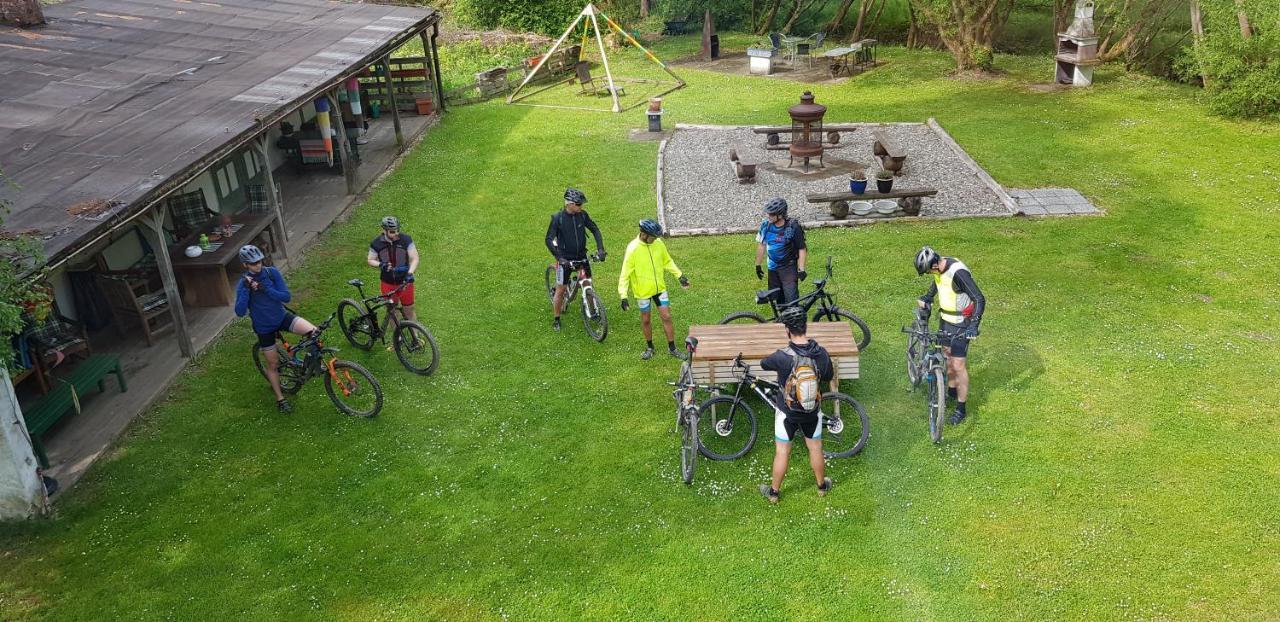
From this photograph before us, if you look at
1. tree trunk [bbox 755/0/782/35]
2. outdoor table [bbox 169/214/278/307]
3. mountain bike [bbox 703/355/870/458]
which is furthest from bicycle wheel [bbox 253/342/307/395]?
tree trunk [bbox 755/0/782/35]

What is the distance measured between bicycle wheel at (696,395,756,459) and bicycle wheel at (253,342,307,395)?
4.56m

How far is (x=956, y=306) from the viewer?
28.9 feet

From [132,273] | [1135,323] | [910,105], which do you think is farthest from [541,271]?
[910,105]

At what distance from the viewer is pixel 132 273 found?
1202 centimetres

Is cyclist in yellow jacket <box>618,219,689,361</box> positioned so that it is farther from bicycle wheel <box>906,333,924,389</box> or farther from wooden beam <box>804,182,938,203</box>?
wooden beam <box>804,182,938,203</box>

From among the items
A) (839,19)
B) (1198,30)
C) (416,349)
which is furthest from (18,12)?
(1198,30)

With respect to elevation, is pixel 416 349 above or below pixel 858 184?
below

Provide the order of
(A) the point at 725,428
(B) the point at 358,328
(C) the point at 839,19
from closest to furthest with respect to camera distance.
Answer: (A) the point at 725,428, (B) the point at 358,328, (C) the point at 839,19

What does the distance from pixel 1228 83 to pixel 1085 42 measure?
138 inches

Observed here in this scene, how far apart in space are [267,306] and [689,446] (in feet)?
15.8

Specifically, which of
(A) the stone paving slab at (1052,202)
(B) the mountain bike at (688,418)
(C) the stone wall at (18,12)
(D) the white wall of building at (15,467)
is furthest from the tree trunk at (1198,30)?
(C) the stone wall at (18,12)

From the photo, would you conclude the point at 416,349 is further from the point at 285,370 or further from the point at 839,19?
the point at 839,19

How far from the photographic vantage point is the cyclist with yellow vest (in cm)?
874

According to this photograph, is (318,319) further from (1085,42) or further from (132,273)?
(1085,42)
